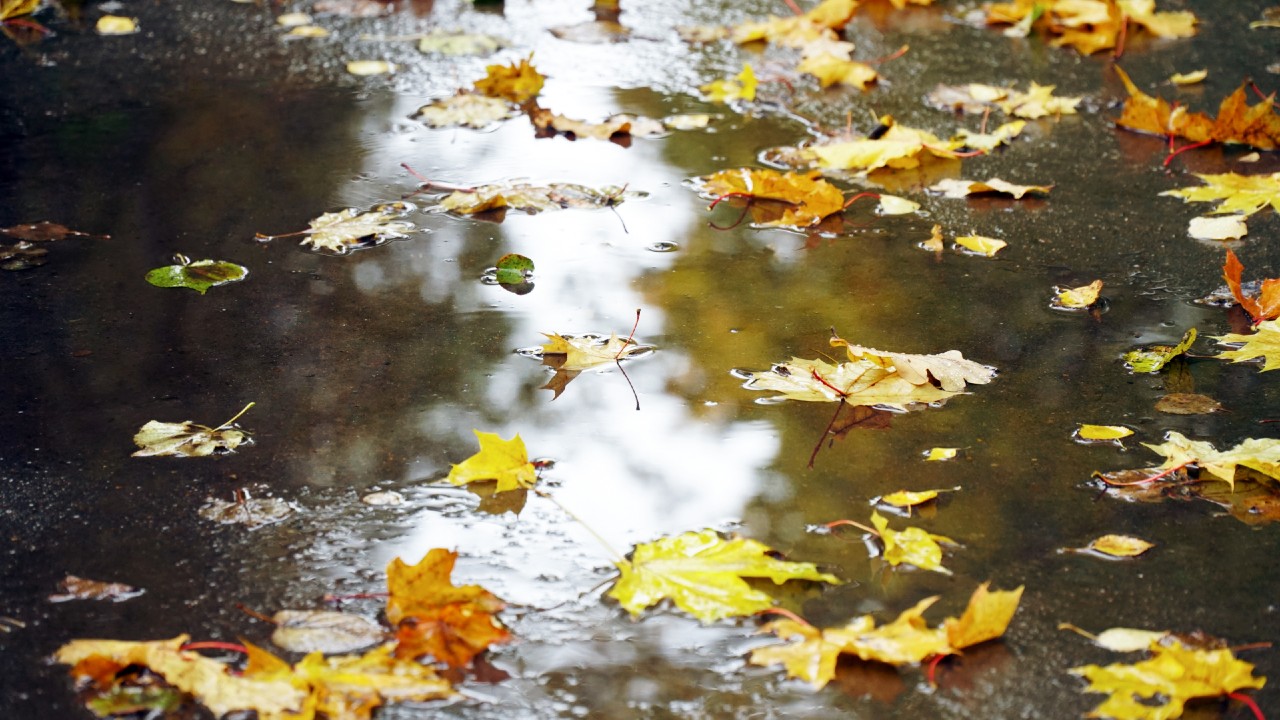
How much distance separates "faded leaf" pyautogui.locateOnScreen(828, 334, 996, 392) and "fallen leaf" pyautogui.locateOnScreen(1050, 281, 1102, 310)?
0.37 m

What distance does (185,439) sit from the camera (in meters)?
2.01

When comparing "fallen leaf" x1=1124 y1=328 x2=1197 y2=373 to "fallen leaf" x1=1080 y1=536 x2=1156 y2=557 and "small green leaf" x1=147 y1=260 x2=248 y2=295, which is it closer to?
"fallen leaf" x1=1080 y1=536 x2=1156 y2=557

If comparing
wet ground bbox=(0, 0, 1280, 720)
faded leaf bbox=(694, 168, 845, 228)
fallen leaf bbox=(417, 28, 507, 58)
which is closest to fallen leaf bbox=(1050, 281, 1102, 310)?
wet ground bbox=(0, 0, 1280, 720)

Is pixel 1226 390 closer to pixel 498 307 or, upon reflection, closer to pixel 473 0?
pixel 498 307

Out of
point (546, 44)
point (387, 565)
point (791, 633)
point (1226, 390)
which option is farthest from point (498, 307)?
point (546, 44)

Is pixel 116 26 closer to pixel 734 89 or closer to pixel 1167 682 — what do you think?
pixel 734 89

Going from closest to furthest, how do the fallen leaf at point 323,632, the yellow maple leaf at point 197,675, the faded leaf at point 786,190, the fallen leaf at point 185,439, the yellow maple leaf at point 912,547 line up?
1. the yellow maple leaf at point 197,675
2. the fallen leaf at point 323,632
3. the yellow maple leaf at point 912,547
4. the fallen leaf at point 185,439
5. the faded leaf at point 786,190

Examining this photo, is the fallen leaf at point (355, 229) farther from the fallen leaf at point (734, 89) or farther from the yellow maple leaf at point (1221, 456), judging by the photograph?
the yellow maple leaf at point (1221, 456)

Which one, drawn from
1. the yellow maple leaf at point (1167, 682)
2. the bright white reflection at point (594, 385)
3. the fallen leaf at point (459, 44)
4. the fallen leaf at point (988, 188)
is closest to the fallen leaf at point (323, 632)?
the bright white reflection at point (594, 385)

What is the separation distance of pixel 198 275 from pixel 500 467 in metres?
1.12

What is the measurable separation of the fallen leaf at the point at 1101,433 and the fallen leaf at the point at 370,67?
290 cm

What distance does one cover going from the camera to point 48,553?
68.6 inches

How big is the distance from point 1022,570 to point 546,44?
3.23 meters

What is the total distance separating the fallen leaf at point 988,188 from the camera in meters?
3.06
